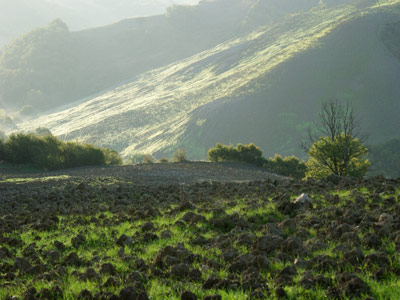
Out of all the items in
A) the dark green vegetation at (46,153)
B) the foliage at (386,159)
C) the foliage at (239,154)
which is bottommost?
the foliage at (386,159)

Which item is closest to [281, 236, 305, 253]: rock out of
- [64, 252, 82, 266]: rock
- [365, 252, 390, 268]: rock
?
[365, 252, 390, 268]: rock

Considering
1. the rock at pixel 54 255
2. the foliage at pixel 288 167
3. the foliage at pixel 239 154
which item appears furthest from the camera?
the foliage at pixel 239 154

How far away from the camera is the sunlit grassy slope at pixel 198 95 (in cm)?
9462

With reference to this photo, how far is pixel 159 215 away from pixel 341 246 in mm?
4960

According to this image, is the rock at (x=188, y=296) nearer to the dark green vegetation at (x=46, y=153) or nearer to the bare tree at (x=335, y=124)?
the bare tree at (x=335, y=124)

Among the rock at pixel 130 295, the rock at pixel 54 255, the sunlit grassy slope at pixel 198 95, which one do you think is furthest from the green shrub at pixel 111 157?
the sunlit grassy slope at pixel 198 95

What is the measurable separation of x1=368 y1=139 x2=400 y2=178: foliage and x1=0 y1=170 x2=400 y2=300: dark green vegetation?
46000 millimetres

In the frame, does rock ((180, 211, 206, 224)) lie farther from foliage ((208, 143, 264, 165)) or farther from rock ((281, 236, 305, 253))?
foliage ((208, 143, 264, 165))

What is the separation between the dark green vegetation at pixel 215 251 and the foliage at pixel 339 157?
1082 cm

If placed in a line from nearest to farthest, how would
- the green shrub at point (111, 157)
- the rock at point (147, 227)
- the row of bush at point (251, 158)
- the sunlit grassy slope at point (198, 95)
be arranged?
the rock at point (147, 227), the row of bush at point (251, 158), the green shrub at point (111, 157), the sunlit grassy slope at point (198, 95)

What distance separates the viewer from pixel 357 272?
14.9 ft

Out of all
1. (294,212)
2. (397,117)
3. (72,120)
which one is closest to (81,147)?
(294,212)

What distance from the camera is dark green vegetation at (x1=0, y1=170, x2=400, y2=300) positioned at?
439 cm

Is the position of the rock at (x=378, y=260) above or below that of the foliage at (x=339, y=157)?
above
